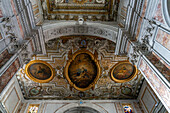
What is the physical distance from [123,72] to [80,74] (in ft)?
10.3

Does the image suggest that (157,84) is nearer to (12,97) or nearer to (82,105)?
(82,105)

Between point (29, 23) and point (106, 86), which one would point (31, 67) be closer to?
point (29, 23)

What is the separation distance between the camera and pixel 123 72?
32.3 feet

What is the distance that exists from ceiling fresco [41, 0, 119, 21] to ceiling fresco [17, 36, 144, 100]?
4.09 ft

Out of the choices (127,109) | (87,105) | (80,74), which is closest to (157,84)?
(80,74)

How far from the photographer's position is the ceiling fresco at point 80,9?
7.57 metres

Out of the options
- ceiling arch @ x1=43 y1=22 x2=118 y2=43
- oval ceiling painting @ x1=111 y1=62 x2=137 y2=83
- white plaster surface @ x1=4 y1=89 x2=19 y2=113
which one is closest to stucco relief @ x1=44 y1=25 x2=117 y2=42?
ceiling arch @ x1=43 y1=22 x2=118 y2=43

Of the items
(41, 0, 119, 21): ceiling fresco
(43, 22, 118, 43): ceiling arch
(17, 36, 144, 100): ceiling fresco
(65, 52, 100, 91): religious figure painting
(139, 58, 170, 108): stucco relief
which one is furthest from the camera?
(65, 52, 100, 91): religious figure painting

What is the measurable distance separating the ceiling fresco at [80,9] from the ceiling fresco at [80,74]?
1.25 m

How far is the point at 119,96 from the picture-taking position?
36.6 feet

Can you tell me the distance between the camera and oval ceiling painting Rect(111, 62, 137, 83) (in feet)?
31.2

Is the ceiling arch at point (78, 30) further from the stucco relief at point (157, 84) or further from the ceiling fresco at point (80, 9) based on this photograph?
the stucco relief at point (157, 84)

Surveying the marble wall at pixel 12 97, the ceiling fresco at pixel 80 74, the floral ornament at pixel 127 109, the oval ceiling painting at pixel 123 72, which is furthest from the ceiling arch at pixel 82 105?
the marble wall at pixel 12 97

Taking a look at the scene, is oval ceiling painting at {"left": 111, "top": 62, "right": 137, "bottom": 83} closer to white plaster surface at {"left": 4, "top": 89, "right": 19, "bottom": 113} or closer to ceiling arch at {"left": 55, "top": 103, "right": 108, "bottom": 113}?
ceiling arch at {"left": 55, "top": 103, "right": 108, "bottom": 113}
